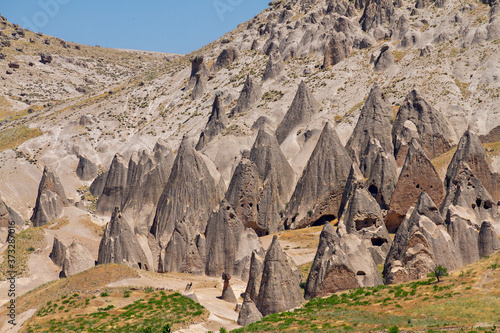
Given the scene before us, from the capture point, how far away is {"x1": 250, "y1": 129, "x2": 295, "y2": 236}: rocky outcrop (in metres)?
75.3

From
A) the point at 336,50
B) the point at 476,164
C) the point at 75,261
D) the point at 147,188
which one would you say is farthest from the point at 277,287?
the point at 336,50

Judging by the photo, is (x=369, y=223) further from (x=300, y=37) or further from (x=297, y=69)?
(x=300, y=37)

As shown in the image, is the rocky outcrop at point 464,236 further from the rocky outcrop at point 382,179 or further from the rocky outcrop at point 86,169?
the rocky outcrop at point 86,169

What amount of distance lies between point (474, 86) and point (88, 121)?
266 ft

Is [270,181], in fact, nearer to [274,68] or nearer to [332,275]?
[332,275]

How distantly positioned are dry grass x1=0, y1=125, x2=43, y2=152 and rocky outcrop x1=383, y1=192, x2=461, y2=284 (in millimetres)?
99440

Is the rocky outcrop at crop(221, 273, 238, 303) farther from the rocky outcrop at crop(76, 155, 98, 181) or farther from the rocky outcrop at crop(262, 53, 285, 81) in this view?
the rocky outcrop at crop(262, 53, 285, 81)

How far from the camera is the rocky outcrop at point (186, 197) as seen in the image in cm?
7356

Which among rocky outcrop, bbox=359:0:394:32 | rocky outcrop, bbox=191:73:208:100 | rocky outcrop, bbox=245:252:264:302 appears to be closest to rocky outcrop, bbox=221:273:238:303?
rocky outcrop, bbox=245:252:264:302

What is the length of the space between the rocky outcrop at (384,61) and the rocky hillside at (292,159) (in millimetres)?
276

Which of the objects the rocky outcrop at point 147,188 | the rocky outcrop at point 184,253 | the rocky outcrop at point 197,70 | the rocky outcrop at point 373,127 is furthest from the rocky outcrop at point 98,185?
the rocky outcrop at point 373,127

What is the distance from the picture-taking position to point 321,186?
2921 inches

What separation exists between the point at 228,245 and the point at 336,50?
62.6 meters

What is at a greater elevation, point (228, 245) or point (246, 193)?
point (246, 193)
